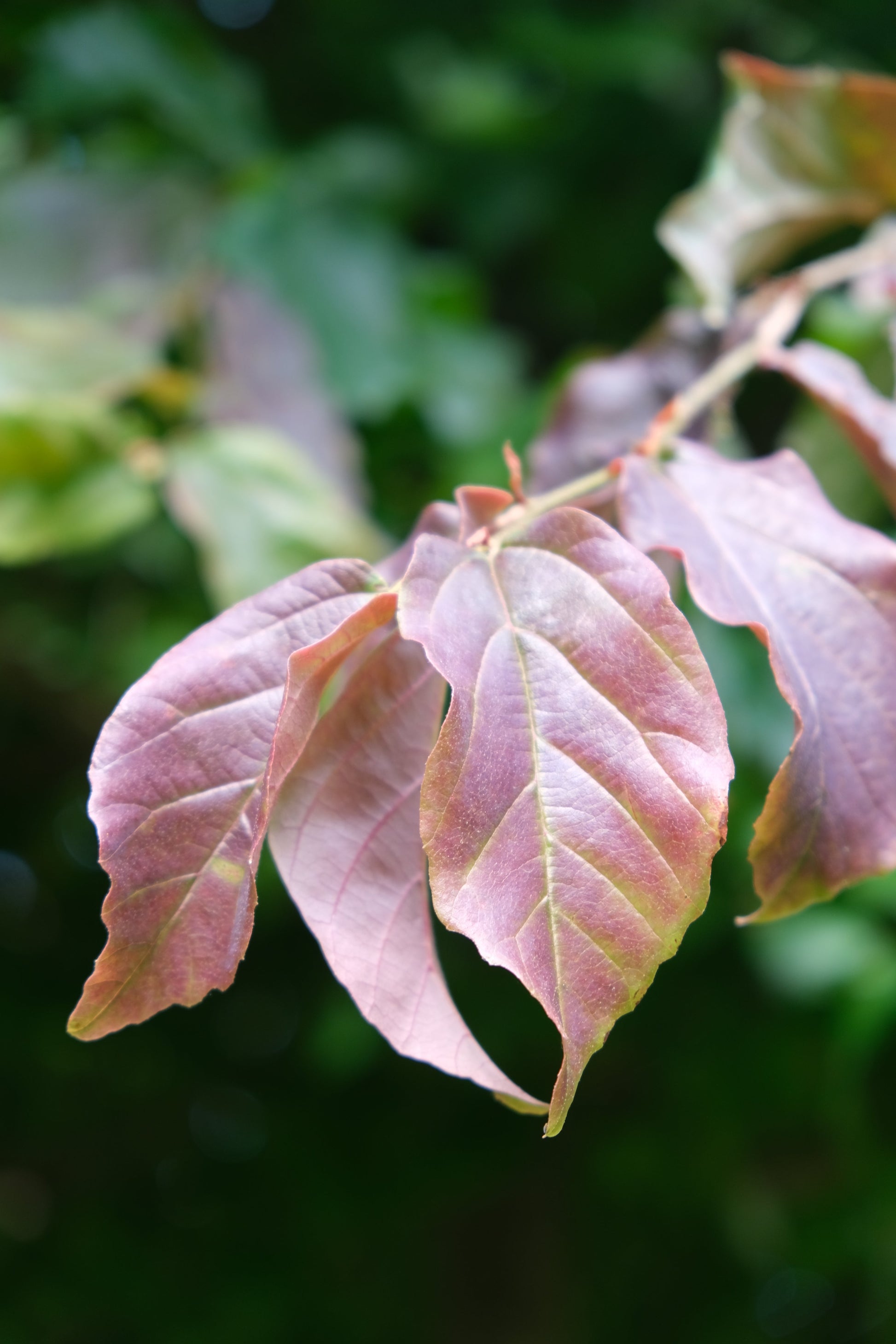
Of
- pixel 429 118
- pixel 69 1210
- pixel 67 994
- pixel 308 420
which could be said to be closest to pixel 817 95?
pixel 308 420

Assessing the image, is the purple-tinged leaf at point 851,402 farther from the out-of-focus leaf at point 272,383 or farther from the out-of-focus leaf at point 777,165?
the out-of-focus leaf at point 272,383

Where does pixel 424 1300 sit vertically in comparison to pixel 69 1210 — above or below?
below

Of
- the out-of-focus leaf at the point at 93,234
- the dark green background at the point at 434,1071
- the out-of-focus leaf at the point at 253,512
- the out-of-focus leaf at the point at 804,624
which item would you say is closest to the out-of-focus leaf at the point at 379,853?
the out-of-focus leaf at the point at 804,624

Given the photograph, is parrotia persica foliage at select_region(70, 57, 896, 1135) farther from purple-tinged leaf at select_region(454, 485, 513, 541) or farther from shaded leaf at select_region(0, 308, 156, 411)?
shaded leaf at select_region(0, 308, 156, 411)

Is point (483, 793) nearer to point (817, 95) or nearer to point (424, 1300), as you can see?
point (817, 95)

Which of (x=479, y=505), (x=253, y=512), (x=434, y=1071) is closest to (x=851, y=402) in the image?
(x=479, y=505)
